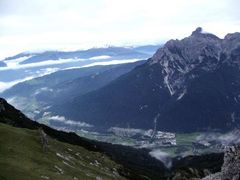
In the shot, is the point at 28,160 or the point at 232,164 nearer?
the point at 232,164

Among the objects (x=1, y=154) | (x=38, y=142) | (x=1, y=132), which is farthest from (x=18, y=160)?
(x=38, y=142)

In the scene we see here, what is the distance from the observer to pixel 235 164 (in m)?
75.2

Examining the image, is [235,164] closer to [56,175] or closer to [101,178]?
[56,175]

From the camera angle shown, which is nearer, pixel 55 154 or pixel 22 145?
pixel 22 145

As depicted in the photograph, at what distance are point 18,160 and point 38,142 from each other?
34772mm

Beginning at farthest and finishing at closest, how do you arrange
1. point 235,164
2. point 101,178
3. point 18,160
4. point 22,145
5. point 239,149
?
point 101,178, point 22,145, point 18,160, point 239,149, point 235,164

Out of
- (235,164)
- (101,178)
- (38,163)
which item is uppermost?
(235,164)

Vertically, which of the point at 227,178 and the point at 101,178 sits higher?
Result: the point at 227,178

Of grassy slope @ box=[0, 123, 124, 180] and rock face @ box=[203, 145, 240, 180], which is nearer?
rock face @ box=[203, 145, 240, 180]

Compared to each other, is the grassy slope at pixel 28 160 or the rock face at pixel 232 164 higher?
the rock face at pixel 232 164

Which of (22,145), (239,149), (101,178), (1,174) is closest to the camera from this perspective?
(239,149)

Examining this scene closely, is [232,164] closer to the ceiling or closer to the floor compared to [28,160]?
closer to the ceiling

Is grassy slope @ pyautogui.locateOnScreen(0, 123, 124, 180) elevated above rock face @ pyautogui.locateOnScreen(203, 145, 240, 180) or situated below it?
below

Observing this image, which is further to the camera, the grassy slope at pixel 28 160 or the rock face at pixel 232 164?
the grassy slope at pixel 28 160
